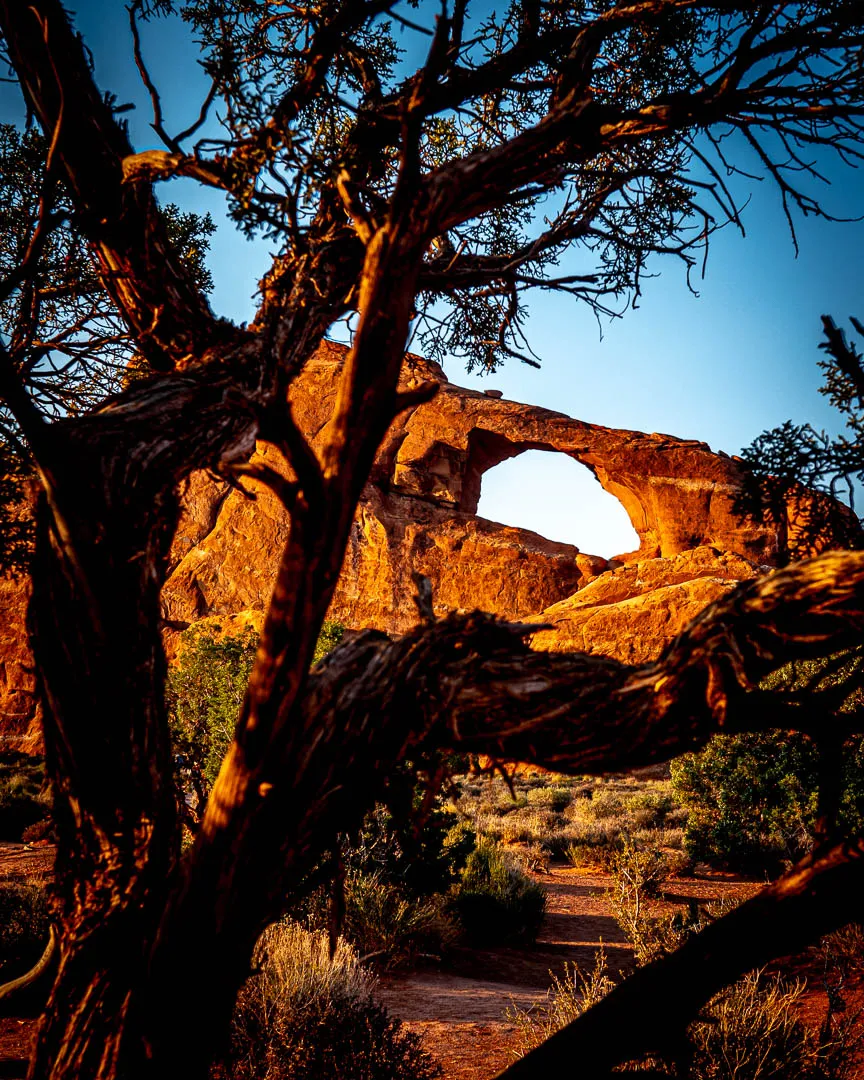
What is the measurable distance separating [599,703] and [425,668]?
545mm

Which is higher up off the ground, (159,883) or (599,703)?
(599,703)

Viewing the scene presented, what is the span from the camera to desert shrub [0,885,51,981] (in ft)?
20.7

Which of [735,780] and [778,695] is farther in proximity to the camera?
[735,780]

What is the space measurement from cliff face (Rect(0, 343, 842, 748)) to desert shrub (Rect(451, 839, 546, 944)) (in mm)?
16771

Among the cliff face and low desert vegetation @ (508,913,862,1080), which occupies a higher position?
the cliff face

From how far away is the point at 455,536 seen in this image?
30219 mm

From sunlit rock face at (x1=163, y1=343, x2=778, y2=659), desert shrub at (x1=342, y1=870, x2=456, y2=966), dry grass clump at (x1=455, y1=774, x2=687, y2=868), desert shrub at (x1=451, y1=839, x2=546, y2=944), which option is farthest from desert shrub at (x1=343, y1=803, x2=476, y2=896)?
sunlit rock face at (x1=163, y1=343, x2=778, y2=659)

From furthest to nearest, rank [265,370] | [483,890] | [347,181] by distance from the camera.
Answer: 1. [483,890]
2. [265,370]
3. [347,181]

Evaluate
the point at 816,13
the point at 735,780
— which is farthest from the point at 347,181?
the point at 735,780

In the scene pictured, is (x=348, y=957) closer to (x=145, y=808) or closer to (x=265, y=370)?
(x=145, y=808)

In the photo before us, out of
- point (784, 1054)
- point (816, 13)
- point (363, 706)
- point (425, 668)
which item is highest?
point (816, 13)

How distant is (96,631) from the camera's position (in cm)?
213

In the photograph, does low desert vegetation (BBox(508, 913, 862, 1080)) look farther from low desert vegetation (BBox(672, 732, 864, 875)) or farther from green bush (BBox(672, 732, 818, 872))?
green bush (BBox(672, 732, 818, 872))

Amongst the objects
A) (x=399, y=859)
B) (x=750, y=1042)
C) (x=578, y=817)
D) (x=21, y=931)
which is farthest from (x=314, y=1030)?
(x=578, y=817)
